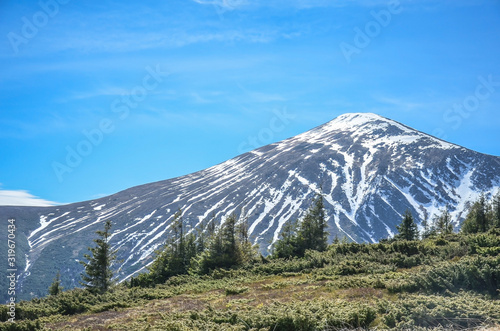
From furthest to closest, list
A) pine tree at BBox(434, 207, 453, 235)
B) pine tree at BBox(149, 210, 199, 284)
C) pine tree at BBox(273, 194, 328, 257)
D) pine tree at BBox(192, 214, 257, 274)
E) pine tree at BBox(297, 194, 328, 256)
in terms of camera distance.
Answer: pine tree at BBox(434, 207, 453, 235)
pine tree at BBox(297, 194, 328, 256)
pine tree at BBox(149, 210, 199, 284)
pine tree at BBox(273, 194, 328, 257)
pine tree at BBox(192, 214, 257, 274)

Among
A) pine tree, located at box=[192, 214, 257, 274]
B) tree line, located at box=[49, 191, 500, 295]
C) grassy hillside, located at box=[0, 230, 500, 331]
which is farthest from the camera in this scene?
tree line, located at box=[49, 191, 500, 295]

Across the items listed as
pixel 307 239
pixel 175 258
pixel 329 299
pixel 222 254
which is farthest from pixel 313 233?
pixel 329 299

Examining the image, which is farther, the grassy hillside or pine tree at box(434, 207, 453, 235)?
pine tree at box(434, 207, 453, 235)

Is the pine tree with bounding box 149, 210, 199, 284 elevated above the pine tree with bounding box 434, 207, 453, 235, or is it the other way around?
the pine tree with bounding box 434, 207, 453, 235

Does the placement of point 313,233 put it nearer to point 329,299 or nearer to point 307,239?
point 307,239

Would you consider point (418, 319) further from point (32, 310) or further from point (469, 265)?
point (32, 310)

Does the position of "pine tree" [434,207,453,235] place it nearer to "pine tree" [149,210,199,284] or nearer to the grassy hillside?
"pine tree" [149,210,199,284]

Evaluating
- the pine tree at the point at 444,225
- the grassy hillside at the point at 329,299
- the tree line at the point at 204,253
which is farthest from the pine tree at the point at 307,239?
the pine tree at the point at 444,225

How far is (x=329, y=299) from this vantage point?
16.0 metres

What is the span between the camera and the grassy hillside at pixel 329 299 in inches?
460

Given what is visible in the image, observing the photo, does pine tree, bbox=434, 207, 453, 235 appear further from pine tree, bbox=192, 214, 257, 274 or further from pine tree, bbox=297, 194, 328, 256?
pine tree, bbox=192, 214, 257, 274

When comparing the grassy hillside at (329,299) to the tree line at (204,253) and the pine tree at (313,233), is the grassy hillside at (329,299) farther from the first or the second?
the pine tree at (313,233)

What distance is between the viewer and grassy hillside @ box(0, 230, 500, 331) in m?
11.7

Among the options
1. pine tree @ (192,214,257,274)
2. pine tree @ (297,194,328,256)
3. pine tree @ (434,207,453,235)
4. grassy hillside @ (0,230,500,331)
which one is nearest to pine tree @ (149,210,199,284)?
pine tree @ (192,214,257,274)
